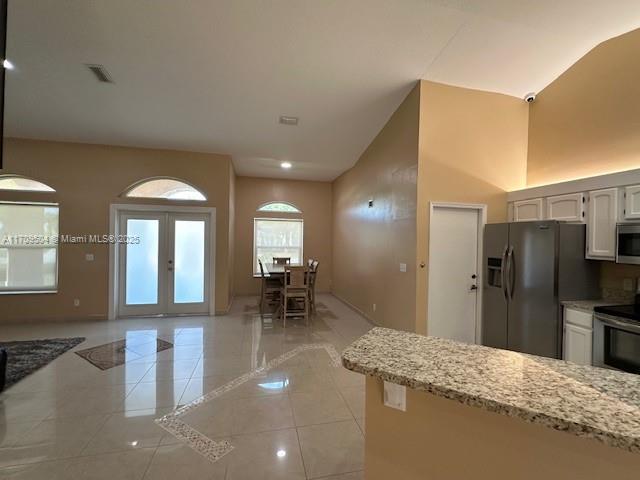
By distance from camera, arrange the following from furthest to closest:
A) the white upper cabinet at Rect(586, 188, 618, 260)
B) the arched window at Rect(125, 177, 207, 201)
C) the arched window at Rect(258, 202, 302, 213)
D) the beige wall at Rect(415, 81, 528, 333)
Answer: the arched window at Rect(258, 202, 302, 213) → the arched window at Rect(125, 177, 207, 201) → the beige wall at Rect(415, 81, 528, 333) → the white upper cabinet at Rect(586, 188, 618, 260)

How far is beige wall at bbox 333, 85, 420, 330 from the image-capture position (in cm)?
372

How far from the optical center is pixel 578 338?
2693mm

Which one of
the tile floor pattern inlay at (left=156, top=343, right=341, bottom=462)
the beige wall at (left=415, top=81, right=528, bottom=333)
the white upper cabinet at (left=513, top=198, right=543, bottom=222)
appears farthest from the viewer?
the beige wall at (left=415, top=81, right=528, bottom=333)

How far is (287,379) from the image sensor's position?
2.95 meters

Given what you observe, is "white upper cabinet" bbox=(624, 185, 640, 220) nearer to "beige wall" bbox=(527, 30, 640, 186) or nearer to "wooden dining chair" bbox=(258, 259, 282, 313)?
"beige wall" bbox=(527, 30, 640, 186)

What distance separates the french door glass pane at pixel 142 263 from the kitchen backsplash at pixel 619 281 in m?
6.61

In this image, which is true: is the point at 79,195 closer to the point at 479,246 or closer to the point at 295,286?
the point at 295,286

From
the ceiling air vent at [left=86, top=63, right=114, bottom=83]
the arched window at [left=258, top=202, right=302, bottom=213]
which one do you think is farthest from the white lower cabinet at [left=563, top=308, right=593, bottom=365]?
the arched window at [left=258, top=202, right=302, bottom=213]

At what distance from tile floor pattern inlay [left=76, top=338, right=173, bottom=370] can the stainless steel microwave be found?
5.19 meters

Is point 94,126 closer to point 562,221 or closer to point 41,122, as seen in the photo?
point 41,122

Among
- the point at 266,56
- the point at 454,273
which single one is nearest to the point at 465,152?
the point at 454,273

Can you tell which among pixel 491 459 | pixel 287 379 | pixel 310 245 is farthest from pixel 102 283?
pixel 491 459

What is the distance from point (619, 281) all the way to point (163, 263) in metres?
6.59

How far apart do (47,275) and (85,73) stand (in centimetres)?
363
